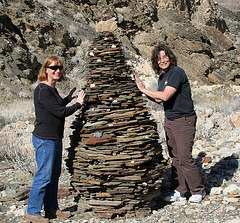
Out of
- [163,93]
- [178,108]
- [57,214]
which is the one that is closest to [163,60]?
[163,93]

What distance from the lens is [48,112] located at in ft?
10.2

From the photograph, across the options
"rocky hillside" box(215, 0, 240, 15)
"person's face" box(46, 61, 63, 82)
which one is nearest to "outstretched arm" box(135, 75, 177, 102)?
"person's face" box(46, 61, 63, 82)

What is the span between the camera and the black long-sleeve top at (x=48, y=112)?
3041 mm

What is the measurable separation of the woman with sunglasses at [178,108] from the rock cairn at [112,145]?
244 mm

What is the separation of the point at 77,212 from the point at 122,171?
0.94 meters

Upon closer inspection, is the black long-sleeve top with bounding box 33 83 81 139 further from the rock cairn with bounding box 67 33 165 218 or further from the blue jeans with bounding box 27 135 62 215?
the rock cairn with bounding box 67 33 165 218

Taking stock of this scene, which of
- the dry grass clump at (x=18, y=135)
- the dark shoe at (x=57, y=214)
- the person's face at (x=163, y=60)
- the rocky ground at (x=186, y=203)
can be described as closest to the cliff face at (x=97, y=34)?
the dry grass clump at (x=18, y=135)

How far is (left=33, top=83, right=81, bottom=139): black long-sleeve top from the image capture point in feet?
9.98

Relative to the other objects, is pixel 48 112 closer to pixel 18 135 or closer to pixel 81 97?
pixel 81 97

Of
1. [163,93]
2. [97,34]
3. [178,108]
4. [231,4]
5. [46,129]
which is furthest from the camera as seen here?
[231,4]

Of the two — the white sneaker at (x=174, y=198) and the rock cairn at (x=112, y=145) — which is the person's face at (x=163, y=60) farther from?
the white sneaker at (x=174, y=198)

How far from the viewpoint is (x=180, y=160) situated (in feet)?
11.8

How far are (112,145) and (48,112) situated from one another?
0.79 metres

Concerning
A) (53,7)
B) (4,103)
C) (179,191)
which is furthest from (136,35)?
(179,191)
